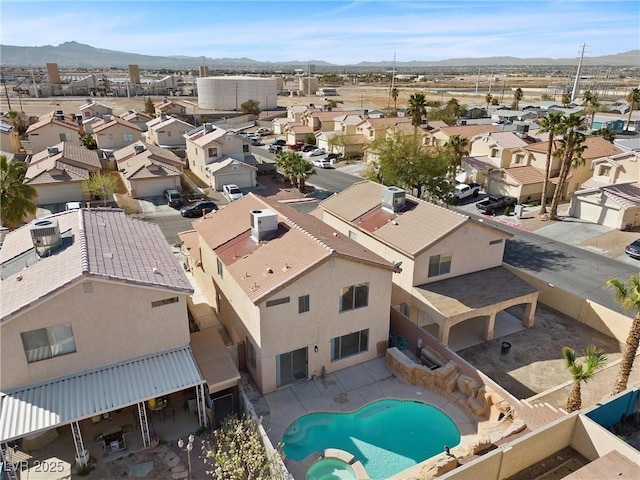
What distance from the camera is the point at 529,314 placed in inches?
1113

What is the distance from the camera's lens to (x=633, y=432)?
753 inches

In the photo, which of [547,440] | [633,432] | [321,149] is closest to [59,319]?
[547,440]

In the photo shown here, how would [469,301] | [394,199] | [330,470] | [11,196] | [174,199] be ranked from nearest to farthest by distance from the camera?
[330,470]
[469,301]
[11,196]
[394,199]
[174,199]

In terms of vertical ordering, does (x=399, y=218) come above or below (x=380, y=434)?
above

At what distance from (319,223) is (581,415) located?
17.1 metres

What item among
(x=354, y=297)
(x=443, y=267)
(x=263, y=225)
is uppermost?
(x=263, y=225)

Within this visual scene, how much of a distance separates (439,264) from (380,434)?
11880 millimetres

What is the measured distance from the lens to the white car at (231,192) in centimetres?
5181

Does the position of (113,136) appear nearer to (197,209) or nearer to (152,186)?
(152,186)

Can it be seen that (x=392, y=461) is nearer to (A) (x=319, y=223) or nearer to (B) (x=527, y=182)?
(A) (x=319, y=223)

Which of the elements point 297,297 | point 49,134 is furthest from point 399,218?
point 49,134

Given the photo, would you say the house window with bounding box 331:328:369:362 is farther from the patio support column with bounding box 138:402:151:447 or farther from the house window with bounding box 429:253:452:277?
the patio support column with bounding box 138:402:151:447

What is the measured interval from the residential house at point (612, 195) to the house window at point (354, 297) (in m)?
33.6

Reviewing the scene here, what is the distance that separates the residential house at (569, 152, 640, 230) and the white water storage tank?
106380 millimetres
